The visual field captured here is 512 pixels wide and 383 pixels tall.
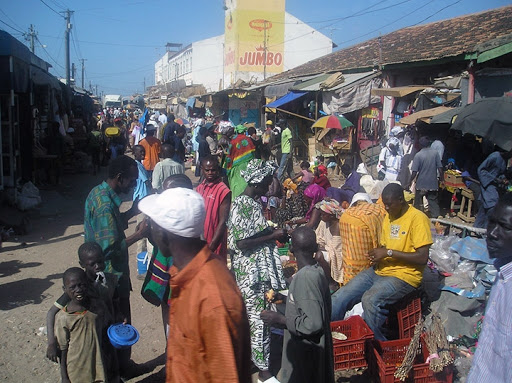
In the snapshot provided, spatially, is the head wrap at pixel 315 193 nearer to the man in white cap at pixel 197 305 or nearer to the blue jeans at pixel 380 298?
the blue jeans at pixel 380 298

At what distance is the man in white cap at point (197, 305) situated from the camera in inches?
66.9

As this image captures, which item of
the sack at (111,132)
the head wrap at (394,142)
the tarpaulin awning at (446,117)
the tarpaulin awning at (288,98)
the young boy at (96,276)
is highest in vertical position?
the tarpaulin awning at (288,98)

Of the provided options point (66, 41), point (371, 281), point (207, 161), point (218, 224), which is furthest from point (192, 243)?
point (66, 41)

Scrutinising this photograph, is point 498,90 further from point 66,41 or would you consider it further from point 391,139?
point 66,41

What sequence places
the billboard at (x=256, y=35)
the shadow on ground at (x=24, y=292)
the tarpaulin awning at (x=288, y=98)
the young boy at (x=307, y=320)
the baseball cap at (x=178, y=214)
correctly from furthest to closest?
the billboard at (x=256, y=35), the tarpaulin awning at (x=288, y=98), the shadow on ground at (x=24, y=292), the young boy at (x=307, y=320), the baseball cap at (x=178, y=214)

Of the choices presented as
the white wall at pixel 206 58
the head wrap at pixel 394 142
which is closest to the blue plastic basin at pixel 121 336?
the head wrap at pixel 394 142

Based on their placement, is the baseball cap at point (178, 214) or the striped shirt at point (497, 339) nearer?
the baseball cap at point (178, 214)

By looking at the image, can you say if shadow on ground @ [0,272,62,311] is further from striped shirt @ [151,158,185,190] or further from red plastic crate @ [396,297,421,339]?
red plastic crate @ [396,297,421,339]

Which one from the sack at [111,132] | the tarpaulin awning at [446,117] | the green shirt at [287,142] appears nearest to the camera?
the tarpaulin awning at [446,117]

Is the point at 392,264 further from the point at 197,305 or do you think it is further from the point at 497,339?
the point at 197,305

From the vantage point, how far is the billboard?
117 ft

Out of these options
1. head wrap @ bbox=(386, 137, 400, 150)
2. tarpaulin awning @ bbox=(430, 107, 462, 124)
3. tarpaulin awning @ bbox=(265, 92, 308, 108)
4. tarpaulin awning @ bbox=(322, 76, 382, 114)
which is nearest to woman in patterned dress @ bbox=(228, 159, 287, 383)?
tarpaulin awning @ bbox=(430, 107, 462, 124)

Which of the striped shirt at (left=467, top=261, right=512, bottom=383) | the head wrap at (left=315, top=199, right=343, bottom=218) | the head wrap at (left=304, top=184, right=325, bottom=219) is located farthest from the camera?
the head wrap at (left=304, top=184, right=325, bottom=219)

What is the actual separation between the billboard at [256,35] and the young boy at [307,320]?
109ft
